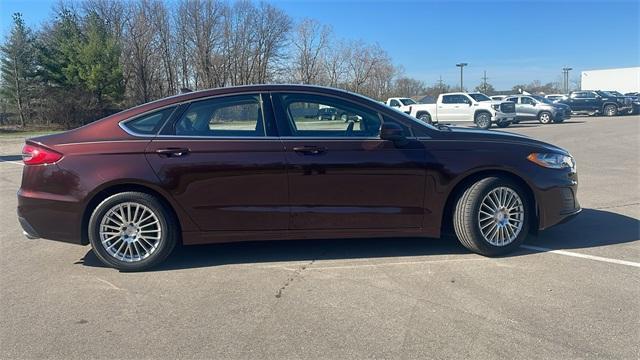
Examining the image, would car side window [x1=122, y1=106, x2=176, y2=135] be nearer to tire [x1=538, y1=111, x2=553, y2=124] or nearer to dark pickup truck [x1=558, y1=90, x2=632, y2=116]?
tire [x1=538, y1=111, x2=553, y2=124]

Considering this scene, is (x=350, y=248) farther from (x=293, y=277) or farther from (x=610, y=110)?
(x=610, y=110)

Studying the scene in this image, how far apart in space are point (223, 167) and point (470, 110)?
23.1 metres

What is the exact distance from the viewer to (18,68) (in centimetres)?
4500

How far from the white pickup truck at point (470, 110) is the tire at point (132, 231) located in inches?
865

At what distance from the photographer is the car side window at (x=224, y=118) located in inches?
176

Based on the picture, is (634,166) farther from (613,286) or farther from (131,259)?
(131,259)

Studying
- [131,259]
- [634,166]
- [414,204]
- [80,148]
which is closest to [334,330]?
[414,204]

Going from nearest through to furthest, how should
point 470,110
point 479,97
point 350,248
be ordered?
point 350,248
point 470,110
point 479,97

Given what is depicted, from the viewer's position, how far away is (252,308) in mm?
3645

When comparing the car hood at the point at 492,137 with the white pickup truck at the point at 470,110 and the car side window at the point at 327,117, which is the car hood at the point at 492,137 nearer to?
the car side window at the point at 327,117

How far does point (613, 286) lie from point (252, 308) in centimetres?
286

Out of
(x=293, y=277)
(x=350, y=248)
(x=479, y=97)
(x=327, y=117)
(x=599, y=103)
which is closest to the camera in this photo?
(x=293, y=277)

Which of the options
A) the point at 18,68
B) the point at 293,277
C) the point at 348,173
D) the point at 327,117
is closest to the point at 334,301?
the point at 293,277

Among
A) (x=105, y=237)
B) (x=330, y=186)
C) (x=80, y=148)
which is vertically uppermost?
(x=80, y=148)
